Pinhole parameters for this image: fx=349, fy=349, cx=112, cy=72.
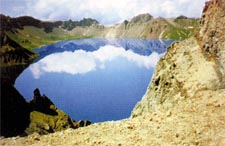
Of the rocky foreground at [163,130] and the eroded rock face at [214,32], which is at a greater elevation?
the eroded rock face at [214,32]

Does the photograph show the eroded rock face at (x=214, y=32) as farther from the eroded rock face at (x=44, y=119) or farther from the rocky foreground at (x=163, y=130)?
the eroded rock face at (x=44, y=119)

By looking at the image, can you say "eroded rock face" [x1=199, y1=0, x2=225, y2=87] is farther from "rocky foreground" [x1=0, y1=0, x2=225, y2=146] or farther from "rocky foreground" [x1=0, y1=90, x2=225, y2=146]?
"rocky foreground" [x1=0, y1=90, x2=225, y2=146]

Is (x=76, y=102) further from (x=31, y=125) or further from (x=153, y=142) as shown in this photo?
(x=153, y=142)

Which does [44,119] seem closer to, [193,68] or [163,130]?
Result: [193,68]

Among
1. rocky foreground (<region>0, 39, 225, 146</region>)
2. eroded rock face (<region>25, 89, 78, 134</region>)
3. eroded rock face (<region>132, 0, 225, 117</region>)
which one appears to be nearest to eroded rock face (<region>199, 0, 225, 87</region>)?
eroded rock face (<region>132, 0, 225, 117</region>)

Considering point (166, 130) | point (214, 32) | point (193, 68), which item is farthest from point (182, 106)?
point (214, 32)

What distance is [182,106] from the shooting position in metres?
14.3

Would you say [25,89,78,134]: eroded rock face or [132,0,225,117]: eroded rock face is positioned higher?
[25,89,78,134]: eroded rock face

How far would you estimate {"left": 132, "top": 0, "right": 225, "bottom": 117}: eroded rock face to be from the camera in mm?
15516

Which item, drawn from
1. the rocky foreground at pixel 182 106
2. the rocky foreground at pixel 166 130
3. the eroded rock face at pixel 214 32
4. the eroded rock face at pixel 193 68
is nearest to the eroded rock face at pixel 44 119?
the eroded rock face at pixel 193 68

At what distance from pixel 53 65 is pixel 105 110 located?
10955 cm

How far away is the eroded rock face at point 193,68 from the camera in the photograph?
15516 millimetres

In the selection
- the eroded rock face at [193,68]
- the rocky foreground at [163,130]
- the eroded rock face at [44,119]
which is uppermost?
the eroded rock face at [44,119]

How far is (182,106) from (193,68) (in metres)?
3.12
